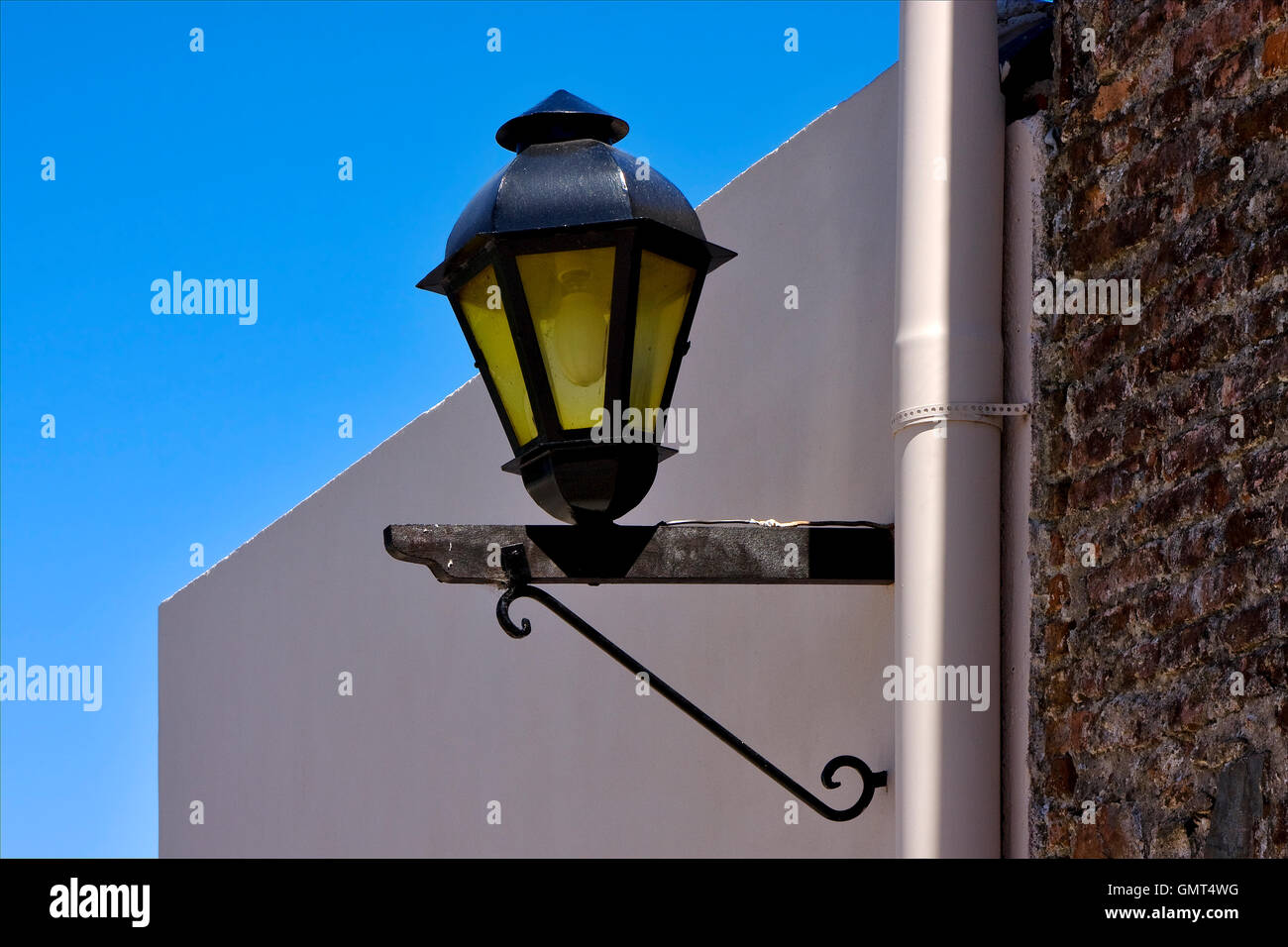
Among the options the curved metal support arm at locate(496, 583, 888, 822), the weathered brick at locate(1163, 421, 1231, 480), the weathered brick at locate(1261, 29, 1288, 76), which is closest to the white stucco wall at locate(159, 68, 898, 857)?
the curved metal support arm at locate(496, 583, 888, 822)

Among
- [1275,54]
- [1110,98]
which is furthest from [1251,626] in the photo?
[1110,98]

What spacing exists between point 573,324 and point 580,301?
4cm

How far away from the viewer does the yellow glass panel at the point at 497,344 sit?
3172mm

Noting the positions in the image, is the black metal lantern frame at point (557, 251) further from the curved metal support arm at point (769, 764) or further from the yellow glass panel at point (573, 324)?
the curved metal support arm at point (769, 764)

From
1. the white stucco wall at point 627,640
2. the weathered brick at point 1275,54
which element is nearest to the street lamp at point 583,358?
the white stucco wall at point 627,640

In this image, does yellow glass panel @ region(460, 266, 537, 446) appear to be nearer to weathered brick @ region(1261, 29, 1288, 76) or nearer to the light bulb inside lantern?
the light bulb inside lantern

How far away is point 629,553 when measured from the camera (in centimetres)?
322

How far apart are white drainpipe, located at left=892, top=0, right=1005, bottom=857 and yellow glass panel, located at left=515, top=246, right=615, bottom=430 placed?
57cm

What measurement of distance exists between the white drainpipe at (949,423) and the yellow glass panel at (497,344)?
691 mm

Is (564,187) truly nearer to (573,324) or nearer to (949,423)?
(573,324)

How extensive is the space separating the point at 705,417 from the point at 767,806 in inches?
40.8

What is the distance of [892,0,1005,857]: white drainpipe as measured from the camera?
10.2 feet

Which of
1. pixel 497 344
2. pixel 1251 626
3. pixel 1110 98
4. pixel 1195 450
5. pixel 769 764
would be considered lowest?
pixel 769 764

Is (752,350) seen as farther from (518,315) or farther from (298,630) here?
(298,630)
